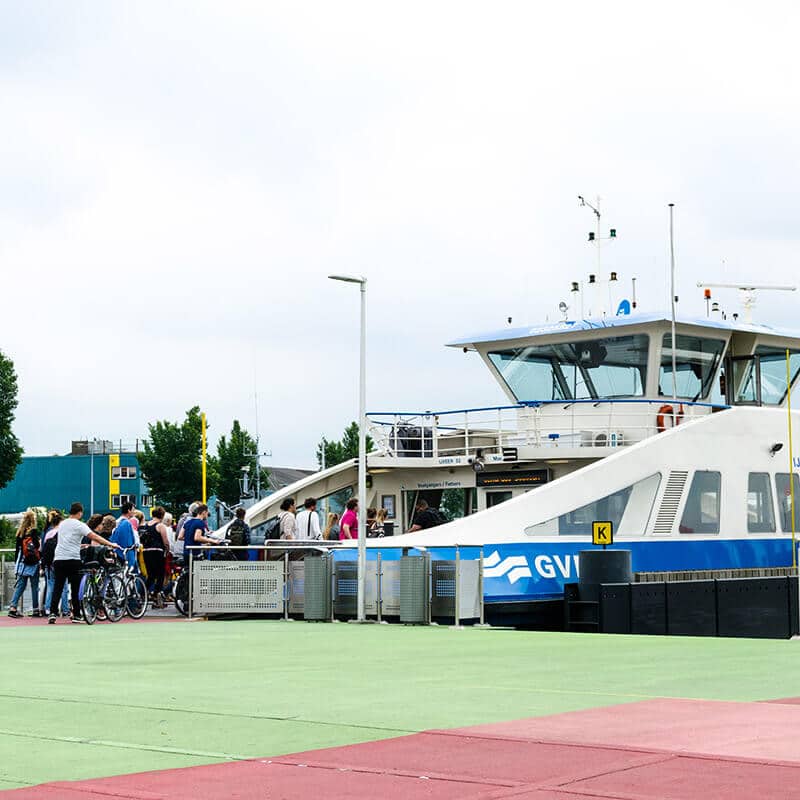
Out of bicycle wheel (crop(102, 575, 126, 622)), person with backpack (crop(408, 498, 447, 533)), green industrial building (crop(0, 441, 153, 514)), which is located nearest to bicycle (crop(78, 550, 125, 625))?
bicycle wheel (crop(102, 575, 126, 622))

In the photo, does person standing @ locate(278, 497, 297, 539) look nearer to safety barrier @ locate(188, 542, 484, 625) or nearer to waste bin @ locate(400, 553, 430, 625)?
safety barrier @ locate(188, 542, 484, 625)

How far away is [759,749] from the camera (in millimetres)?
7352

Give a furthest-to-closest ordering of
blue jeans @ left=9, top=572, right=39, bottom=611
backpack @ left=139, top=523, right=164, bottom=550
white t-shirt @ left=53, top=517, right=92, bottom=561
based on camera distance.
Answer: backpack @ left=139, top=523, right=164, bottom=550
blue jeans @ left=9, top=572, right=39, bottom=611
white t-shirt @ left=53, top=517, right=92, bottom=561

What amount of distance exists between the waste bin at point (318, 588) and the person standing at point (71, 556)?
108 inches

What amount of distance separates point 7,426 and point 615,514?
58787mm

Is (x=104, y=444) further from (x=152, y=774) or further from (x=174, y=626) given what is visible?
(x=152, y=774)

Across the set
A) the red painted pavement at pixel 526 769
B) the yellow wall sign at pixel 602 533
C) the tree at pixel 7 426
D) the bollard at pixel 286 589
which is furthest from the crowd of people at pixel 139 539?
the tree at pixel 7 426

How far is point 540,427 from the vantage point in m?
23.8

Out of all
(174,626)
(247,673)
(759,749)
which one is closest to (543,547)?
(174,626)

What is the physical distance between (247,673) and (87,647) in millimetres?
3645

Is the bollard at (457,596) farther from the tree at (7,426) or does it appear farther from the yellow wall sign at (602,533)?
the tree at (7,426)

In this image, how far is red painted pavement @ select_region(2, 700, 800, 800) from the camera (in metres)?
6.21

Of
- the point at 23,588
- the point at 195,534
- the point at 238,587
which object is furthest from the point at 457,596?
the point at 23,588

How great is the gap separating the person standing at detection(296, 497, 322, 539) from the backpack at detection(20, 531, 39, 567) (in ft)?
13.2
